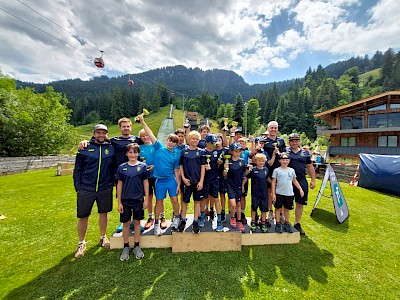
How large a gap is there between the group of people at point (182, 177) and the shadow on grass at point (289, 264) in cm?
45

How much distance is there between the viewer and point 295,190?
482cm

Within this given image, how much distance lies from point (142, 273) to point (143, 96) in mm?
83766

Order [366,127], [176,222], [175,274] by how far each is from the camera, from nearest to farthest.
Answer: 1. [175,274]
2. [176,222]
3. [366,127]

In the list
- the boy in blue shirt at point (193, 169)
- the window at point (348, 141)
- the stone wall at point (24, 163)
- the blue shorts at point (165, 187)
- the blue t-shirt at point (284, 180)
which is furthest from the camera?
the window at point (348, 141)

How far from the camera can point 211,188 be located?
4434 millimetres

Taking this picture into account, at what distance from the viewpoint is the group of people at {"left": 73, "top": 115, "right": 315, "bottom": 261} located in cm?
381

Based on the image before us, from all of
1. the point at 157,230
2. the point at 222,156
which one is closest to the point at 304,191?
the point at 222,156

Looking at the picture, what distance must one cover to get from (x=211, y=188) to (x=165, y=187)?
1053 millimetres

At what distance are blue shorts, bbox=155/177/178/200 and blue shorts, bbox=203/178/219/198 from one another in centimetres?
68

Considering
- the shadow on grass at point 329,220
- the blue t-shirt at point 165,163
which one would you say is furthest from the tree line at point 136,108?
the shadow on grass at point 329,220

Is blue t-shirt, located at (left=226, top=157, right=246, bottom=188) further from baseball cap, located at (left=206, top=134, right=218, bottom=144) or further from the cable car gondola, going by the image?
the cable car gondola

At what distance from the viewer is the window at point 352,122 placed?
24769 mm

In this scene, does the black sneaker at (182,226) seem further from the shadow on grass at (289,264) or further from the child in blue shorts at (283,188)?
the child in blue shorts at (283,188)

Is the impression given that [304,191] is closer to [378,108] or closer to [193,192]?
[193,192]
